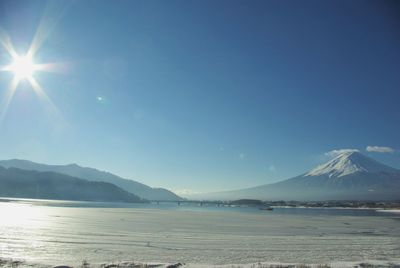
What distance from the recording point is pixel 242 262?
2086 centimetres

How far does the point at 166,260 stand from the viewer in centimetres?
2094

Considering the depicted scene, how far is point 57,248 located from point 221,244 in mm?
10763

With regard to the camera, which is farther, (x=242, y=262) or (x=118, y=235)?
(x=118, y=235)

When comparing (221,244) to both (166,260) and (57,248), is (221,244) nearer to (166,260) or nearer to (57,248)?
(166,260)

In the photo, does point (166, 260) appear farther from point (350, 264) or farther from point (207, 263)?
point (350, 264)

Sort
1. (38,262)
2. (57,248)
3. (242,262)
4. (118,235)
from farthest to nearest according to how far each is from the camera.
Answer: (118,235), (57,248), (242,262), (38,262)

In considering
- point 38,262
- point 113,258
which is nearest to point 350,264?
point 113,258

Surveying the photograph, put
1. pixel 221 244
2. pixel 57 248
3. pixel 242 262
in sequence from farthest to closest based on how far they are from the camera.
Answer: pixel 221 244 → pixel 57 248 → pixel 242 262

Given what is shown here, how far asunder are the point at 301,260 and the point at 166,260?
7.39 meters

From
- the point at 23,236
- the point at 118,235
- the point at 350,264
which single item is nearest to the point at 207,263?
the point at 350,264

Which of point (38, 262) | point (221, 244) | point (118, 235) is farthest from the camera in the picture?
point (118, 235)

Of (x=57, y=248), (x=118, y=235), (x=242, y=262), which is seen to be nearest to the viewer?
(x=242, y=262)

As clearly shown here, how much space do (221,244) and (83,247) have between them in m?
9.25

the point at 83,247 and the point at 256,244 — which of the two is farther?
the point at 256,244
